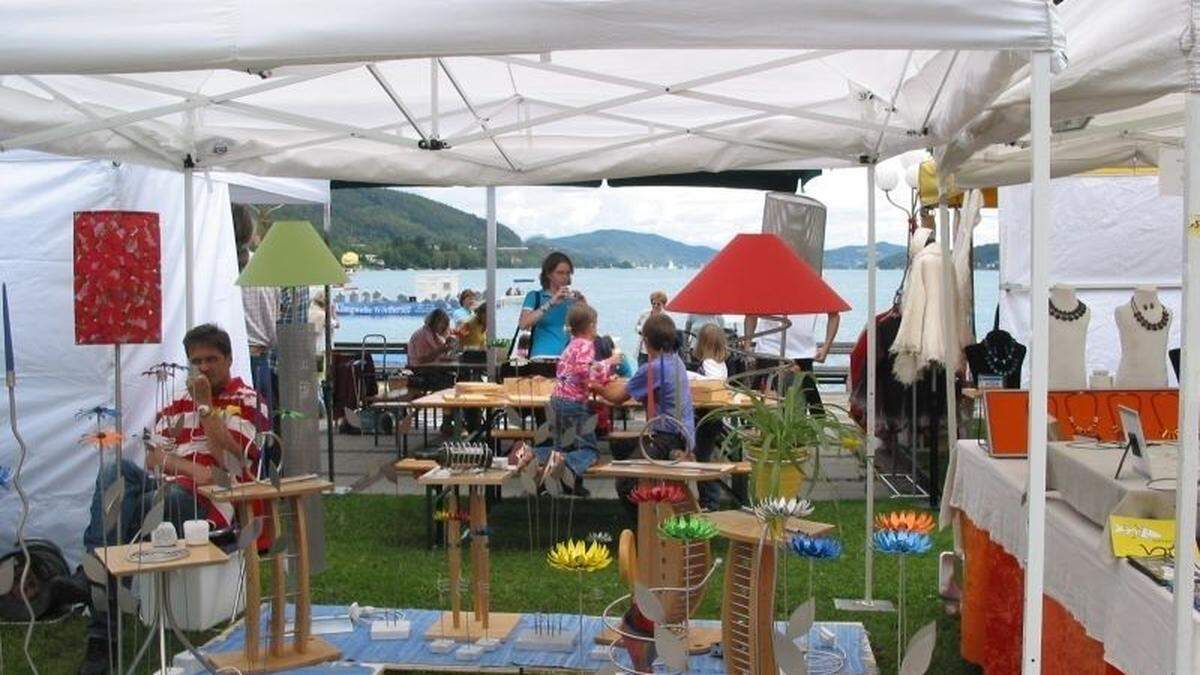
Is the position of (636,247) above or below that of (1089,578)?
above

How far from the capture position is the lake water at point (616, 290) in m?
9.27

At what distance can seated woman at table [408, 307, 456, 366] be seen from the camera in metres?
9.23

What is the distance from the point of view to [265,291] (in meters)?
8.70

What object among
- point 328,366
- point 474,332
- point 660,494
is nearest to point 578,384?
point 660,494

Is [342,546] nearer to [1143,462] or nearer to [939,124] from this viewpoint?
[939,124]

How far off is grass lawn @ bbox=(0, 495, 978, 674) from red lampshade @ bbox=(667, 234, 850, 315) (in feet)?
3.44

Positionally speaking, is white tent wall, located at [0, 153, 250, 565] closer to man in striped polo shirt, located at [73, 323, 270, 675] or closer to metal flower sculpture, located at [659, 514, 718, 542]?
man in striped polo shirt, located at [73, 323, 270, 675]

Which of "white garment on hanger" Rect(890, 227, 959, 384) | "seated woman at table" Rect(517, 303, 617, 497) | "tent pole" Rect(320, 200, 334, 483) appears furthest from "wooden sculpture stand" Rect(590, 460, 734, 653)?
"tent pole" Rect(320, 200, 334, 483)

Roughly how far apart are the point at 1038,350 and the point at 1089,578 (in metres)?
0.68

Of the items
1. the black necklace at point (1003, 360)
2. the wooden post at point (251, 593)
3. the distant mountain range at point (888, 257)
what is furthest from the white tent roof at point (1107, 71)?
the distant mountain range at point (888, 257)

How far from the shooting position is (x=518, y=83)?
5512mm

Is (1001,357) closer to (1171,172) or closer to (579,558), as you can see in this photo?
(1171,172)

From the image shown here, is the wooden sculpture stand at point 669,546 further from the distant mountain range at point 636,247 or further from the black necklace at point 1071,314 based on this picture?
the distant mountain range at point 636,247

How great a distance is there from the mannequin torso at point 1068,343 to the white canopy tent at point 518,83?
26.5 inches
